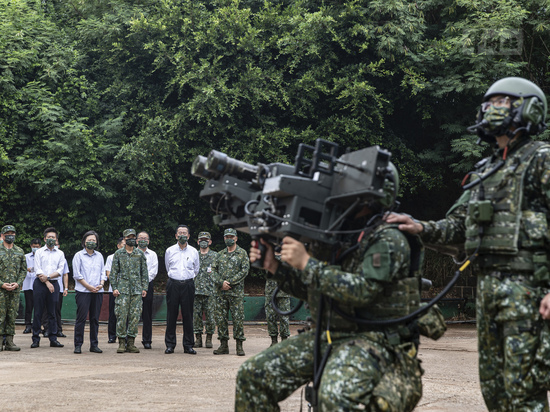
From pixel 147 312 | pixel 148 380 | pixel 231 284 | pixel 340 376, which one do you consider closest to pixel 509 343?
pixel 340 376

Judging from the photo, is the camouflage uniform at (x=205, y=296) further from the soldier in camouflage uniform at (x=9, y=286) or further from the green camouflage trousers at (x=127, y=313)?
the soldier in camouflage uniform at (x=9, y=286)

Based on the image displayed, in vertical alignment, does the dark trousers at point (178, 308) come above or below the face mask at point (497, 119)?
below

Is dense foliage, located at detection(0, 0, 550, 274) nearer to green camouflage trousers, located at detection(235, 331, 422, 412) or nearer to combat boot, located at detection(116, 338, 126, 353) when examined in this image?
combat boot, located at detection(116, 338, 126, 353)

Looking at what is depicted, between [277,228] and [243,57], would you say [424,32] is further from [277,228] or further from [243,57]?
[277,228]

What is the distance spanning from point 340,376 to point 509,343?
3.58 feet

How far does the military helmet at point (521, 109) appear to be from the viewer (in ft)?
14.4

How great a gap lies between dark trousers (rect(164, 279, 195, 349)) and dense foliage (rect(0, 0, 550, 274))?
8.00 m

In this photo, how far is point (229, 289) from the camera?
1226cm

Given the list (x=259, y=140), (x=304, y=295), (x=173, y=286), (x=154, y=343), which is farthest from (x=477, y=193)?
(x=259, y=140)

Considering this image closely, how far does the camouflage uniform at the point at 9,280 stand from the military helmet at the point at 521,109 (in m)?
10.2

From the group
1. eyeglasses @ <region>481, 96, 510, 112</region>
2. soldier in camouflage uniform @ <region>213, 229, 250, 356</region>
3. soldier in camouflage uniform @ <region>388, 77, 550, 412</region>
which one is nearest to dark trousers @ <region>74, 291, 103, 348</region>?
soldier in camouflage uniform @ <region>213, 229, 250, 356</region>

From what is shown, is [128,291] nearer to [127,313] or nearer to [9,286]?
[127,313]

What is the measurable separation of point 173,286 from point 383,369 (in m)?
9.04


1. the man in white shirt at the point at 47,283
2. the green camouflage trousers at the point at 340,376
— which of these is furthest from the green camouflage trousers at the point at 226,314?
the green camouflage trousers at the point at 340,376
